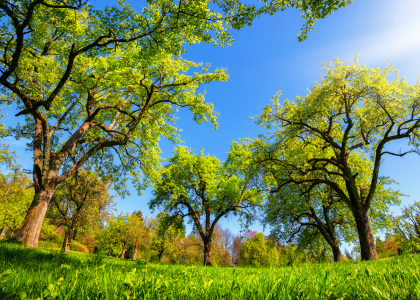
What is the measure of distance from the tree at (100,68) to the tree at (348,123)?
21.6ft

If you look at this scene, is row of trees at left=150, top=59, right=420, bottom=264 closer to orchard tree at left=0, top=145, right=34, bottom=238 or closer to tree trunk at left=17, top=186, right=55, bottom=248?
tree trunk at left=17, top=186, right=55, bottom=248

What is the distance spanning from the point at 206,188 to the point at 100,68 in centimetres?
1743

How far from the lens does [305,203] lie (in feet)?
57.6

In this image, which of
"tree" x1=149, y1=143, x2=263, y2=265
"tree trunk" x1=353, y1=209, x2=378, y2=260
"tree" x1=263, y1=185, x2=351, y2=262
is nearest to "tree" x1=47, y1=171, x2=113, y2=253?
"tree" x1=149, y1=143, x2=263, y2=265

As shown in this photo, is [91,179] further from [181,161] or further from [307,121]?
[307,121]

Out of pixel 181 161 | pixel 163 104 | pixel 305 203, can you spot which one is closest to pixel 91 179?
pixel 181 161

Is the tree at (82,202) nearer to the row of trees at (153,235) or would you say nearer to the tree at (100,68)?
the row of trees at (153,235)

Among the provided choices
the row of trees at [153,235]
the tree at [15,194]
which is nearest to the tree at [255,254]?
the row of trees at [153,235]

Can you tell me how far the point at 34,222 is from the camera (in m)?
10.2

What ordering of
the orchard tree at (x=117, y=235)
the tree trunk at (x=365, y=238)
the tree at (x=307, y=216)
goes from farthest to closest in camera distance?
the orchard tree at (x=117, y=235) → the tree at (x=307, y=216) → the tree trunk at (x=365, y=238)

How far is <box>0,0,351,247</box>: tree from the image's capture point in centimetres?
770

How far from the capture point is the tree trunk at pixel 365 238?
12836 millimetres

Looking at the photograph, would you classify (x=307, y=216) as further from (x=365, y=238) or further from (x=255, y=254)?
(x=255, y=254)

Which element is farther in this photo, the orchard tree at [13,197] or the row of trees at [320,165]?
the orchard tree at [13,197]
